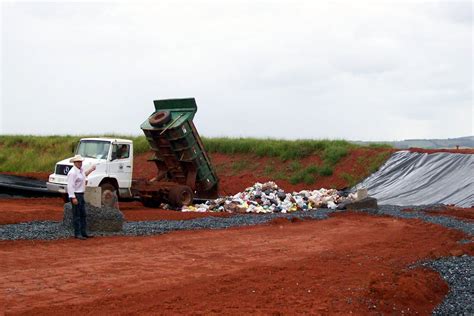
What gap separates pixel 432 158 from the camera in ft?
91.9

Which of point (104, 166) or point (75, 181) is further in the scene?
point (104, 166)

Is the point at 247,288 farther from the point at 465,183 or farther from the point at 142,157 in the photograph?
the point at 142,157

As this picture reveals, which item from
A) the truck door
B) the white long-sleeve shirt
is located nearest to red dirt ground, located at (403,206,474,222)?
the truck door

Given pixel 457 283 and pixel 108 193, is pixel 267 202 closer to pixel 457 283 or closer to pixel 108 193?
pixel 108 193

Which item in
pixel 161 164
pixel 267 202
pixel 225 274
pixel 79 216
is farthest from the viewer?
pixel 161 164

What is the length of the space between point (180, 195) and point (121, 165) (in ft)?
7.66

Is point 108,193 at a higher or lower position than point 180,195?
higher

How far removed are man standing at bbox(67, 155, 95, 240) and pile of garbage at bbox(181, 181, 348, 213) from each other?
7387 mm

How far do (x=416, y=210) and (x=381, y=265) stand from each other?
36.4ft

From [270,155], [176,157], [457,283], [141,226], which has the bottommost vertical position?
[457,283]

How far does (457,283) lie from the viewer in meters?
10.3

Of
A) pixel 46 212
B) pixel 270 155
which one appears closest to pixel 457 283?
pixel 46 212

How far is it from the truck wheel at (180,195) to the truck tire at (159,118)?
7.66 feet

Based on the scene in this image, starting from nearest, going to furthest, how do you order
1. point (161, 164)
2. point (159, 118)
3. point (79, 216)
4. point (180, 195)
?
point (79, 216), point (180, 195), point (159, 118), point (161, 164)
